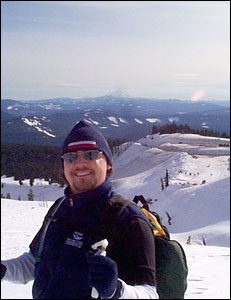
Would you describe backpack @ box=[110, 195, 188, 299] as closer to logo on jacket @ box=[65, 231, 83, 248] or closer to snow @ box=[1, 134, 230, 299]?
logo on jacket @ box=[65, 231, 83, 248]

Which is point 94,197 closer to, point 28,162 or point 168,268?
point 168,268

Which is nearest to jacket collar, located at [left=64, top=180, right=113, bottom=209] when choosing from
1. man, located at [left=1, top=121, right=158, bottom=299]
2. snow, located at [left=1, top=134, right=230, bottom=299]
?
man, located at [left=1, top=121, right=158, bottom=299]

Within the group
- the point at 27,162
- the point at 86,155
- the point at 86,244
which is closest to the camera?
the point at 86,244

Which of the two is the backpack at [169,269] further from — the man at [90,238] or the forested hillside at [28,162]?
the forested hillside at [28,162]

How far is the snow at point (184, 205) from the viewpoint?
440 centimetres

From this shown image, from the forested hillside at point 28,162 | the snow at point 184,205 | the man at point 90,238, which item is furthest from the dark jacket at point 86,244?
the forested hillside at point 28,162

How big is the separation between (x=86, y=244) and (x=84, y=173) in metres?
0.21

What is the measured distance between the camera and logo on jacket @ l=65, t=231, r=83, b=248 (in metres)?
1.05

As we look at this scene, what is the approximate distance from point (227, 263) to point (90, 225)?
15.7ft

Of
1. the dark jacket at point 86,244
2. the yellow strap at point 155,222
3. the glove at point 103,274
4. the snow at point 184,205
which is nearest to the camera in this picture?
the glove at point 103,274

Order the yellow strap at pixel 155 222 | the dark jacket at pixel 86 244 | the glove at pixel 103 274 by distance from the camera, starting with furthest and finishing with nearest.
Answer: the yellow strap at pixel 155 222 → the dark jacket at pixel 86 244 → the glove at pixel 103 274

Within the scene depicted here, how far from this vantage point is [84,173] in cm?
114

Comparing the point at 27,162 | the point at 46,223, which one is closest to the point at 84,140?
the point at 46,223

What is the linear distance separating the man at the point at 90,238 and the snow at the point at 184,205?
172 cm
